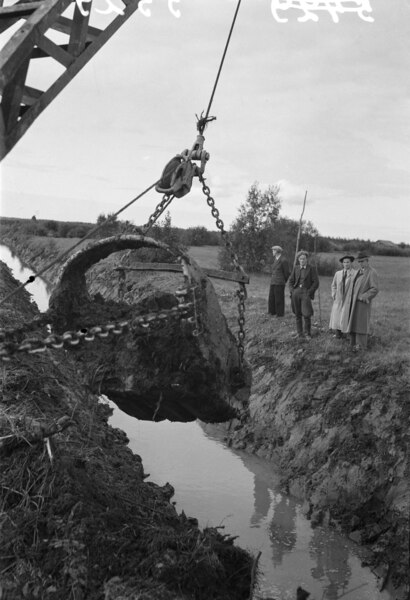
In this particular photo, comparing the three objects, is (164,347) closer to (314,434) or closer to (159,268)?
(159,268)

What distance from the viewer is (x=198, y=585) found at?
4.11 m

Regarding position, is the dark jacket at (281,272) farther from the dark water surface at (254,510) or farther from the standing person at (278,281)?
the dark water surface at (254,510)

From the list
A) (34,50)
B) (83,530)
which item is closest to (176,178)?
(34,50)

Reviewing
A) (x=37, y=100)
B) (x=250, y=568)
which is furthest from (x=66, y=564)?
(x=37, y=100)

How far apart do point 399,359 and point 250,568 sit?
436 centimetres

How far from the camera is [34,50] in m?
4.91

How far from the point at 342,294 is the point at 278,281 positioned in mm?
2392

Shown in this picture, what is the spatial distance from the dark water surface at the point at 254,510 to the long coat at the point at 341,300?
241cm

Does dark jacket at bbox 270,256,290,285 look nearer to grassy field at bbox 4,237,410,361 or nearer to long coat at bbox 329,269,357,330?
grassy field at bbox 4,237,410,361

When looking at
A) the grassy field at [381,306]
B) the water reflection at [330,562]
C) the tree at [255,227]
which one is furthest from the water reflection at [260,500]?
the tree at [255,227]

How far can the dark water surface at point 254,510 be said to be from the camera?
5.47m

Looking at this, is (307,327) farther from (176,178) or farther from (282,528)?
(176,178)

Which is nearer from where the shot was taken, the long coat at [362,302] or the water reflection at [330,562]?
the water reflection at [330,562]

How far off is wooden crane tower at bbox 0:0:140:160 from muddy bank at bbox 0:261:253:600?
1684 millimetres
